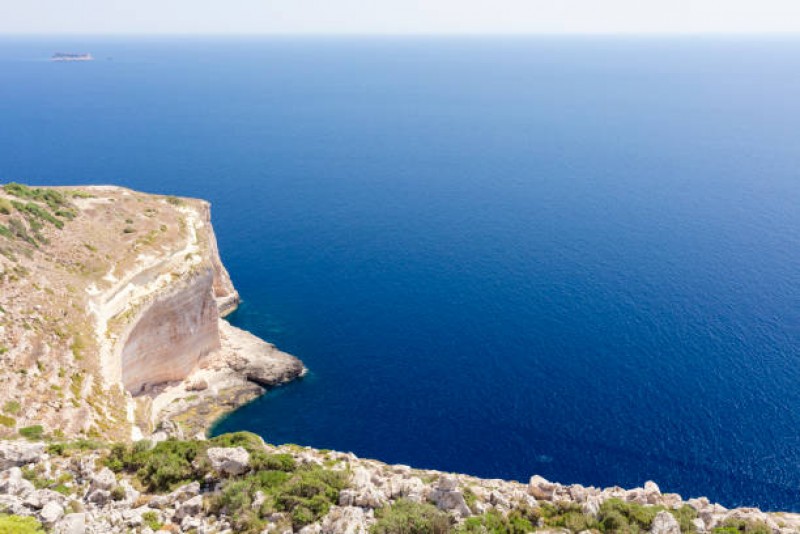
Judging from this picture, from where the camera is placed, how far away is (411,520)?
93.5 feet

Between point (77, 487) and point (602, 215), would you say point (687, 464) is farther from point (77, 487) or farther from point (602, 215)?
point (602, 215)

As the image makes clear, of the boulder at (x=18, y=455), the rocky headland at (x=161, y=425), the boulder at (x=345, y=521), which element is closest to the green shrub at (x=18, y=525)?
the rocky headland at (x=161, y=425)

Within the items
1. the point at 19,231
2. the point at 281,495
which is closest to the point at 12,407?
the point at 281,495

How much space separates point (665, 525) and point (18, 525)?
98.9ft

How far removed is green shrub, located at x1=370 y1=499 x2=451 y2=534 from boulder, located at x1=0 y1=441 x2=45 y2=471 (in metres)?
19.7

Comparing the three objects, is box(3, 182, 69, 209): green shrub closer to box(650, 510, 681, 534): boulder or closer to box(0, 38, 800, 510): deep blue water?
box(0, 38, 800, 510): deep blue water

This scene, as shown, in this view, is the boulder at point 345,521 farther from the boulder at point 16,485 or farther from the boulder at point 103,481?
Answer: the boulder at point 16,485

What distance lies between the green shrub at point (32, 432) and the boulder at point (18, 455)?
7.33 m

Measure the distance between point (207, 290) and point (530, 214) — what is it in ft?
249

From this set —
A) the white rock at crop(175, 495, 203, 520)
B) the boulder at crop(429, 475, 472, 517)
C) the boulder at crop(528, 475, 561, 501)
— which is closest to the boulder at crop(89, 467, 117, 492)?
the white rock at crop(175, 495, 203, 520)

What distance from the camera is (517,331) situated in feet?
267

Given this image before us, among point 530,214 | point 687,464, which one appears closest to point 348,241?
point 530,214

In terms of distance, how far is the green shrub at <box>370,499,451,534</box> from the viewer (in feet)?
91.6

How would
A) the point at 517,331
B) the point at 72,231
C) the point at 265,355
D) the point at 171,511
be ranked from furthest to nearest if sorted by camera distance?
the point at 517,331 < the point at 265,355 < the point at 72,231 < the point at 171,511
